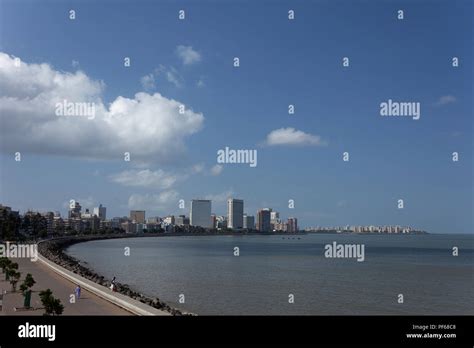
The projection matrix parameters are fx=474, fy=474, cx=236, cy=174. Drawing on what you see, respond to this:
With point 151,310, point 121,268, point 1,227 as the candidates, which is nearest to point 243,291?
point 151,310

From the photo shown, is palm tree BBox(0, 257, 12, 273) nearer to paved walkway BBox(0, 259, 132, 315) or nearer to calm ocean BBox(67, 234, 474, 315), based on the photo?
paved walkway BBox(0, 259, 132, 315)

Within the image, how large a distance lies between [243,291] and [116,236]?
156366 millimetres

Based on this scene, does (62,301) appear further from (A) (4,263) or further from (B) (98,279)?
(B) (98,279)

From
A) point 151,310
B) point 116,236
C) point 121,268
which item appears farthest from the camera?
point 116,236

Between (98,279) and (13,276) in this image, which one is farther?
(98,279)

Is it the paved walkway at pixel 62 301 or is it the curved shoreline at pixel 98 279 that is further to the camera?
the curved shoreline at pixel 98 279
